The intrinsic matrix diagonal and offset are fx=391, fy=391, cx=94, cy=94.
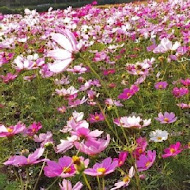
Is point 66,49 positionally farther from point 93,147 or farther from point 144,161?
point 144,161

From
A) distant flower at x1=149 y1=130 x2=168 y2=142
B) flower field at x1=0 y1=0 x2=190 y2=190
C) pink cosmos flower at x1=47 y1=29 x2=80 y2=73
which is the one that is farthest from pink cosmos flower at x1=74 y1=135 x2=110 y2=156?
distant flower at x1=149 y1=130 x2=168 y2=142

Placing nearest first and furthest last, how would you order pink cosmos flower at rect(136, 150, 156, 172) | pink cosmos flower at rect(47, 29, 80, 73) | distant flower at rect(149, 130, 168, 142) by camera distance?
pink cosmos flower at rect(47, 29, 80, 73) → pink cosmos flower at rect(136, 150, 156, 172) → distant flower at rect(149, 130, 168, 142)

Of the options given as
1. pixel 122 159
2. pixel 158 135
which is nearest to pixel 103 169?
pixel 122 159

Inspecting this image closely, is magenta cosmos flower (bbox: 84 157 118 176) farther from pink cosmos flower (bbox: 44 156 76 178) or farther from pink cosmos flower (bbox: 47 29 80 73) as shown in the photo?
pink cosmos flower (bbox: 47 29 80 73)

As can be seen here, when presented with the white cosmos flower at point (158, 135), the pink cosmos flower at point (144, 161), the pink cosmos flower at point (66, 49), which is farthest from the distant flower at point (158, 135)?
the pink cosmos flower at point (66, 49)

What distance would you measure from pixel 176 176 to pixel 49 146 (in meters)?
0.51

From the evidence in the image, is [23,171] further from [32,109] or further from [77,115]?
[32,109]

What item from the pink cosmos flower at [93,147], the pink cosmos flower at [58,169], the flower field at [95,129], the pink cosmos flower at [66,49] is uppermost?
the pink cosmos flower at [66,49]

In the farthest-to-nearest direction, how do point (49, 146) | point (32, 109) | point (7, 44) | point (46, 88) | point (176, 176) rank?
point (7, 44)
point (46, 88)
point (32, 109)
point (176, 176)
point (49, 146)

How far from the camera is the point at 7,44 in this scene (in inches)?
119

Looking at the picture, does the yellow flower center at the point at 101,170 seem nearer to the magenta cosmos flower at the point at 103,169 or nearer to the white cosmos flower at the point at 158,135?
the magenta cosmos flower at the point at 103,169

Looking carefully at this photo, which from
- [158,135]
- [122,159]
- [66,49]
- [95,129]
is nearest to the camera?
[66,49]

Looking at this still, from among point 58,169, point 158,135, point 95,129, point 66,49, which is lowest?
point 95,129

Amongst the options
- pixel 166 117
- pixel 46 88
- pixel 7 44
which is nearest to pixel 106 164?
pixel 166 117
